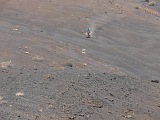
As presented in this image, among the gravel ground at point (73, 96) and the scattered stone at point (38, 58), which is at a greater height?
the gravel ground at point (73, 96)

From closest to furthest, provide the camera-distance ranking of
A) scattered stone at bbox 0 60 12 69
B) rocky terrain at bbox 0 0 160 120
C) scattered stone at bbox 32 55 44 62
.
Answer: rocky terrain at bbox 0 0 160 120
scattered stone at bbox 0 60 12 69
scattered stone at bbox 32 55 44 62

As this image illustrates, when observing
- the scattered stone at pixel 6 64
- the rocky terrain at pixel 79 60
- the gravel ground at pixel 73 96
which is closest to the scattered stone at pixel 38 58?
the rocky terrain at pixel 79 60

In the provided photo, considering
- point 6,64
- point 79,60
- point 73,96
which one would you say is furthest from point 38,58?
point 73,96

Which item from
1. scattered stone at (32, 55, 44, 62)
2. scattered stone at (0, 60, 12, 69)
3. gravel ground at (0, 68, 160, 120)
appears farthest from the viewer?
scattered stone at (32, 55, 44, 62)

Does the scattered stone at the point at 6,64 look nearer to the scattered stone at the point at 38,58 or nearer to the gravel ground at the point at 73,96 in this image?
the gravel ground at the point at 73,96

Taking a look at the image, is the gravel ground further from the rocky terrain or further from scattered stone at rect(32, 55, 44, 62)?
scattered stone at rect(32, 55, 44, 62)

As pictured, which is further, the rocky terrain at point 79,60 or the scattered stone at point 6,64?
the scattered stone at point 6,64

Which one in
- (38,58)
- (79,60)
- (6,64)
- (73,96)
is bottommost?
(79,60)

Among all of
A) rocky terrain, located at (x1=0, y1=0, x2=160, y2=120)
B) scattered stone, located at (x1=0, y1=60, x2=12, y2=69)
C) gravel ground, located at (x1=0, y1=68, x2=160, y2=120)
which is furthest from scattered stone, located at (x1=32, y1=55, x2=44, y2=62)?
gravel ground, located at (x1=0, y1=68, x2=160, y2=120)

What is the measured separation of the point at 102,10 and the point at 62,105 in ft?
93.2

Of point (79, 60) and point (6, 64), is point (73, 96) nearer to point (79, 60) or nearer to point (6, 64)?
point (6, 64)

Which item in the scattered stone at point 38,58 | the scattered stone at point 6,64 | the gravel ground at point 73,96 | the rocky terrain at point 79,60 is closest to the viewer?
the gravel ground at point 73,96

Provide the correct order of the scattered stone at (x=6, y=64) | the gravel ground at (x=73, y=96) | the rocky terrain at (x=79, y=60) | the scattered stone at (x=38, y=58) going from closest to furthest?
the gravel ground at (x=73, y=96)
the rocky terrain at (x=79, y=60)
the scattered stone at (x=6, y=64)
the scattered stone at (x=38, y=58)

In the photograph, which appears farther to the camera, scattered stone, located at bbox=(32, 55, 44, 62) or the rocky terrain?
scattered stone, located at bbox=(32, 55, 44, 62)
